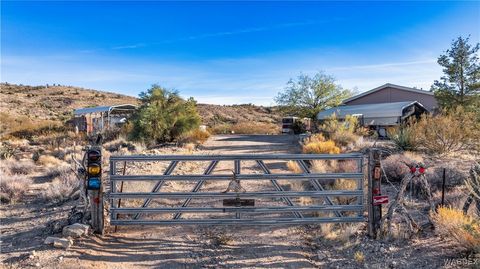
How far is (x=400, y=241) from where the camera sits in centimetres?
483

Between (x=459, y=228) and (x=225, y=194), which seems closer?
(x=459, y=228)

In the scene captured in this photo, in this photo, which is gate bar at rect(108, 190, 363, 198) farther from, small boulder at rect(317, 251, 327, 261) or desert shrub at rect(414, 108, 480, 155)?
desert shrub at rect(414, 108, 480, 155)

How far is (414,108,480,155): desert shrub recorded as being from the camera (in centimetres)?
1262

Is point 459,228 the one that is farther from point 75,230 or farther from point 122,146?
point 122,146

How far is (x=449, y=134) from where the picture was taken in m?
12.9

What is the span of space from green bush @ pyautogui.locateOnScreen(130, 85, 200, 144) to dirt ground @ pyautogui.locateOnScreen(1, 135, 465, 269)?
1250 cm

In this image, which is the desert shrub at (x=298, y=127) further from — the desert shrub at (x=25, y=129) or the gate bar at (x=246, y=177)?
the gate bar at (x=246, y=177)

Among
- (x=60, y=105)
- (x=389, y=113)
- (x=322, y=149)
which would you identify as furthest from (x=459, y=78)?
(x=60, y=105)

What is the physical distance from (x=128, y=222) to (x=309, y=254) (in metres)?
2.95

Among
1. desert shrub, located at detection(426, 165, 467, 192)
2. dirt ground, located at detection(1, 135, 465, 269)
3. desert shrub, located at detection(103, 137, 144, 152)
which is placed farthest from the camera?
desert shrub, located at detection(103, 137, 144, 152)

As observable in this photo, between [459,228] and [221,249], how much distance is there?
339 centimetres

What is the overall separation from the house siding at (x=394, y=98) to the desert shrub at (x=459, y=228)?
99.4 feet

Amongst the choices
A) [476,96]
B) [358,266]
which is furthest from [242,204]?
[476,96]

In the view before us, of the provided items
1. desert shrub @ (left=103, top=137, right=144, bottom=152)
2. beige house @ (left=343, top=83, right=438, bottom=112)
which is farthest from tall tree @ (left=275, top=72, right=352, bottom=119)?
desert shrub @ (left=103, top=137, right=144, bottom=152)
